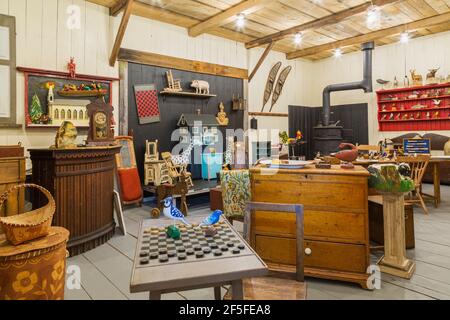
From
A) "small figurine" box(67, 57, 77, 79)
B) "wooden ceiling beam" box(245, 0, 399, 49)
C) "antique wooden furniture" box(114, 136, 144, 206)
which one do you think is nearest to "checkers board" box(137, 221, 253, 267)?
"antique wooden furniture" box(114, 136, 144, 206)

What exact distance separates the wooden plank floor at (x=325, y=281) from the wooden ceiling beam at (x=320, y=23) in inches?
150

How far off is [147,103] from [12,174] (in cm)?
288

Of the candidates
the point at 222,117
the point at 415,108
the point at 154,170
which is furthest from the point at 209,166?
the point at 415,108

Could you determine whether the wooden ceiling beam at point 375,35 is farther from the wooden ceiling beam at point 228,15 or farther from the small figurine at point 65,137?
the small figurine at point 65,137

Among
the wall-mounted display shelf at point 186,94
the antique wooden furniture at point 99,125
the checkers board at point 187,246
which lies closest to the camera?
the checkers board at point 187,246

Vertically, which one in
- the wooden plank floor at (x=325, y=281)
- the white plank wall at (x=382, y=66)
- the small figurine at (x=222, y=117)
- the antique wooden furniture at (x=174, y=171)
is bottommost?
the wooden plank floor at (x=325, y=281)

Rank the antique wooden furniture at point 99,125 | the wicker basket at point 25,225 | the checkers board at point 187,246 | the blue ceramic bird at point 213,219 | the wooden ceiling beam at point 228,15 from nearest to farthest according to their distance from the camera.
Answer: the checkers board at point 187,246, the blue ceramic bird at point 213,219, the wicker basket at point 25,225, the antique wooden furniture at point 99,125, the wooden ceiling beam at point 228,15

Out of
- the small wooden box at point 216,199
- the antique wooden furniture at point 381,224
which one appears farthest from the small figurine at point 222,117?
the antique wooden furniture at point 381,224

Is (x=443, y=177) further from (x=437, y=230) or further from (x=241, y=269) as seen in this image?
(x=241, y=269)

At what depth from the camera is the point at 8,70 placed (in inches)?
166

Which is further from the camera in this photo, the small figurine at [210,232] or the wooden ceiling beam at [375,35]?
the wooden ceiling beam at [375,35]

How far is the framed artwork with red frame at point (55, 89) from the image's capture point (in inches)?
172

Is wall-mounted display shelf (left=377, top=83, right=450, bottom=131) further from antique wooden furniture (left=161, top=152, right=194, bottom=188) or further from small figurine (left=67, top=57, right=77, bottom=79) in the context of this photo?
small figurine (left=67, top=57, right=77, bottom=79)
